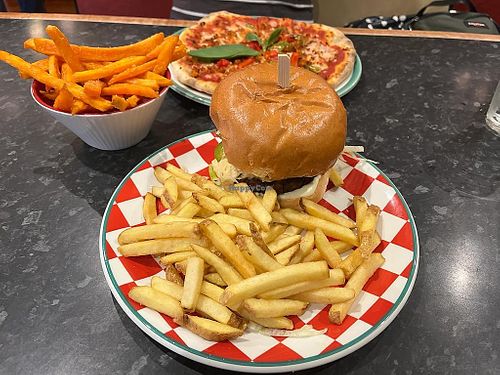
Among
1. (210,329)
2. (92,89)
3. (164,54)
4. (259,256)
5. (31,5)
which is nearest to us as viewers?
(210,329)

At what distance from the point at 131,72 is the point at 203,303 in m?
1.13

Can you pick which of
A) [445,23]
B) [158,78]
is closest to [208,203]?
[158,78]

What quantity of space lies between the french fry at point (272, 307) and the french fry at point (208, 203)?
43 cm

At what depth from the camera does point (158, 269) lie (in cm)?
177

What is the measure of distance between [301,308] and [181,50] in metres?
1.41

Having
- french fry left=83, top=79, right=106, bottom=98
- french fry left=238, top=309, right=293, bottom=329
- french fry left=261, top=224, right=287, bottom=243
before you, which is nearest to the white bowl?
french fry left=83, top=79, right=106, bottom=98

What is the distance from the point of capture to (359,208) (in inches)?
74.7

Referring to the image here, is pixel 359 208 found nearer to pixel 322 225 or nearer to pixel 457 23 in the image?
pixel 322 225

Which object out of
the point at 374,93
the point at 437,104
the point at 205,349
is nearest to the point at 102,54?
the point at 205,349

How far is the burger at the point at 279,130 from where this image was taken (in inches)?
70.3

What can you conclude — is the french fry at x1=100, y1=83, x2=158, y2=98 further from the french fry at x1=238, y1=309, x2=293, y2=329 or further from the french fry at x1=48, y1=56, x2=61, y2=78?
the french fry at x1=238, y1=309, x2=293, y2=329

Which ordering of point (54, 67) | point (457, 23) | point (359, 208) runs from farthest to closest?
point (457, 23) → point (54, 67) → point (359, 208)

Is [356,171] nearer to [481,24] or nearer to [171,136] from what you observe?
[171,136]

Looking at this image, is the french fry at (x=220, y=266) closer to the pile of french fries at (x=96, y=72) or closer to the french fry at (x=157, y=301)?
the french fry at (x=157, y=301)
